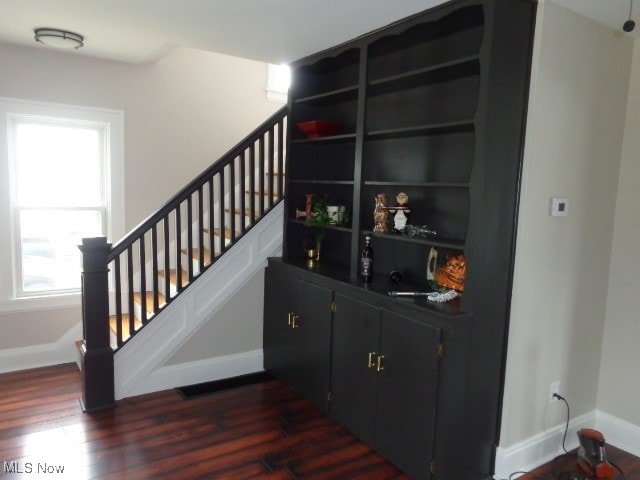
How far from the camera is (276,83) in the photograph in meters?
4.84

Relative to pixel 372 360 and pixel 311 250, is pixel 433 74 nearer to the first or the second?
pixel 311 250

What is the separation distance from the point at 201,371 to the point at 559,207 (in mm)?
2655

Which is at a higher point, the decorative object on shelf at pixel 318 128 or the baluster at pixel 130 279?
the decorative object on shelf at pixel 318 128

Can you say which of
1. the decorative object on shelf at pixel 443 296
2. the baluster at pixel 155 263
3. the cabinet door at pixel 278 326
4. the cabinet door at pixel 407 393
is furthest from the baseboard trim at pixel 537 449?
the baluster at pixel 155 263

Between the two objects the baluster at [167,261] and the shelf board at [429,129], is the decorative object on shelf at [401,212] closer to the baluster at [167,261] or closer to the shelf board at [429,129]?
the shelf board at [429,129]

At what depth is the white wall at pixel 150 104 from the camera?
3727mm

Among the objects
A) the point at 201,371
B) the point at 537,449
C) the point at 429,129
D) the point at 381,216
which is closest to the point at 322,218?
the point at 381,216

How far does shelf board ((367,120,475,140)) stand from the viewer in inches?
90.7

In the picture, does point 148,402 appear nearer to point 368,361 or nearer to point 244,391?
point 244,391

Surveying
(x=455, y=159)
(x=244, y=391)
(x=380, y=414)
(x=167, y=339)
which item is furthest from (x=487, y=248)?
(x=167, y=339)

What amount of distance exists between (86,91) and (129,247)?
1677 millimetres

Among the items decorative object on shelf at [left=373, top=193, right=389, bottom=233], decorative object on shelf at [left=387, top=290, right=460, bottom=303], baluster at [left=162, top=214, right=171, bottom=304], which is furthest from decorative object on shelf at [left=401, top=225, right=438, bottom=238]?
baluster at [left=162, top=214, right=171, bottom=304]

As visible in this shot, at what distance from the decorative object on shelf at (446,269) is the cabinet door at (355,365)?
384 mm

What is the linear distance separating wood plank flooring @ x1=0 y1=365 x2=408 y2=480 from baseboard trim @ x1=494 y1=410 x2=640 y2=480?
55 centimetres
